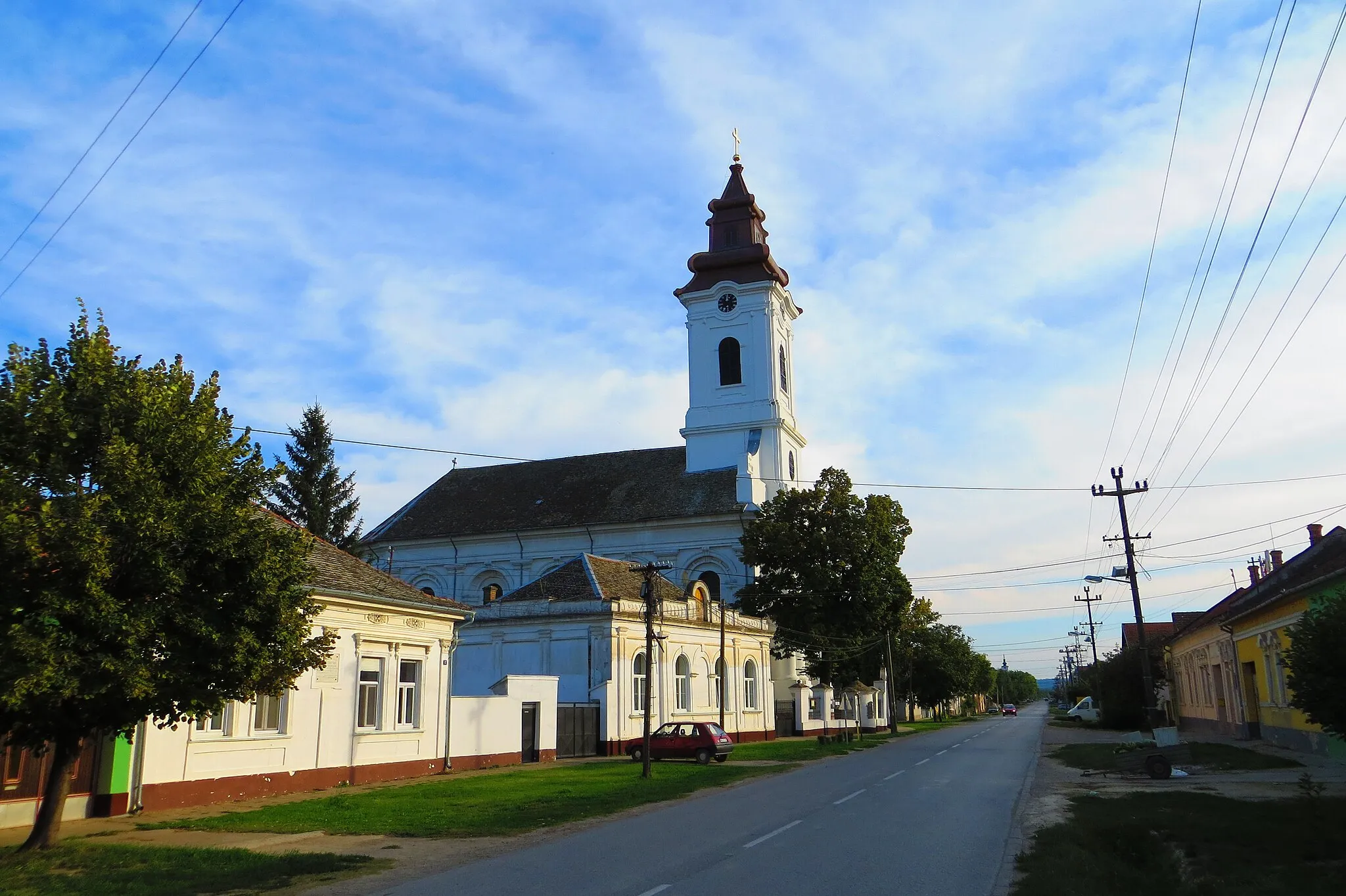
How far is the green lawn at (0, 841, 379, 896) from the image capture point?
1042cm

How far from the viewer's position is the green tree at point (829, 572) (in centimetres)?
4503

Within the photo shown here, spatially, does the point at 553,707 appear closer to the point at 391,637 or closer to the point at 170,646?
the point at 391,637


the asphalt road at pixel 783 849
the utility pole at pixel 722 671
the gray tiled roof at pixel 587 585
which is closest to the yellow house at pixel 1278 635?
the asphalt road at pixel 783 849

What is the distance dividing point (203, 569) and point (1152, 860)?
11949 mm


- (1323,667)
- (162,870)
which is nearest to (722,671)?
(1323,667)

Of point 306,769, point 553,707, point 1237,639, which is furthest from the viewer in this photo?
point 1237,639

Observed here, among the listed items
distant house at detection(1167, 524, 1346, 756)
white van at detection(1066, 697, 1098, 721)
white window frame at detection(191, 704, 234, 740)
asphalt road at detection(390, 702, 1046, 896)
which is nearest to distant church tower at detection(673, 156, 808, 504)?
distant house at detection(1167, 524, 1346, 756)

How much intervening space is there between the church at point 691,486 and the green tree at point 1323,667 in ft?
126

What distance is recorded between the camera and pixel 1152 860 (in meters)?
10.9

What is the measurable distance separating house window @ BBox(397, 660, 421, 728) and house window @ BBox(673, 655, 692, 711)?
1500cm

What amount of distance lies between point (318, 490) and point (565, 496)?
46.0ft

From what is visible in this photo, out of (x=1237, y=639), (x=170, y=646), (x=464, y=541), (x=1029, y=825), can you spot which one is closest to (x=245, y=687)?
(x=170, y=646)

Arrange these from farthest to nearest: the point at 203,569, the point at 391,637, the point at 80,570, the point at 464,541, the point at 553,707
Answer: the point at 464,541, the point at 553,707, the point at 391,637, the point at 203,569, the point at 80,570

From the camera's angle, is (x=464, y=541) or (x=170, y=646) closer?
(x=170, y=646)
